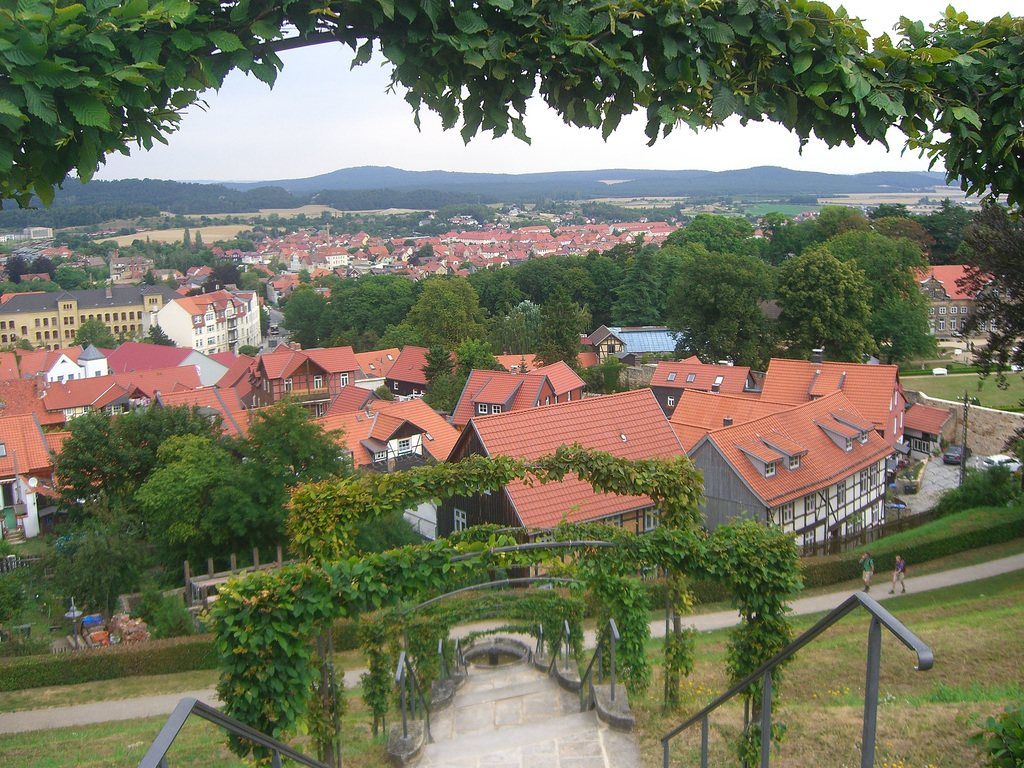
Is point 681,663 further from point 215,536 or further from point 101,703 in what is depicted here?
point 215,536

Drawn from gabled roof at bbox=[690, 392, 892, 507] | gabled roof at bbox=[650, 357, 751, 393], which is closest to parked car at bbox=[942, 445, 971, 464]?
gabled roof at bbox=[650, 357, 751, 393]

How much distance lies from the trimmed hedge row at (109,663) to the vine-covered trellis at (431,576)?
7440 mm

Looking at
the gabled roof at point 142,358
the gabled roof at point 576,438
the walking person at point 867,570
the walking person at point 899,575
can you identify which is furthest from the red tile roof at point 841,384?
the gabled roof at point 142,358

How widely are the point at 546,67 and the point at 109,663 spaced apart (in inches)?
665

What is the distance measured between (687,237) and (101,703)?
74.3 m

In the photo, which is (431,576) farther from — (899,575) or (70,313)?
(70,313)

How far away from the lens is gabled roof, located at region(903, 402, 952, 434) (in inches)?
1378

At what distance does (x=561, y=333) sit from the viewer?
166 ft

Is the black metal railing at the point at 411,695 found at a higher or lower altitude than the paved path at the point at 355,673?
higher

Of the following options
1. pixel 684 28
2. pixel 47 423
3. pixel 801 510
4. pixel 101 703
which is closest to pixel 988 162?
pixel 684 28

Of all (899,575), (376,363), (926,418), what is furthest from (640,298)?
(899,575)

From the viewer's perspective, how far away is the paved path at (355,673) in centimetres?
1373

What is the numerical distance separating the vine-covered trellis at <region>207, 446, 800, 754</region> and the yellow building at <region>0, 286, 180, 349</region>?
276ft

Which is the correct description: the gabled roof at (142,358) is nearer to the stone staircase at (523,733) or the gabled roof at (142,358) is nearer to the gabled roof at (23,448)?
the gabled roof at (23,448)
